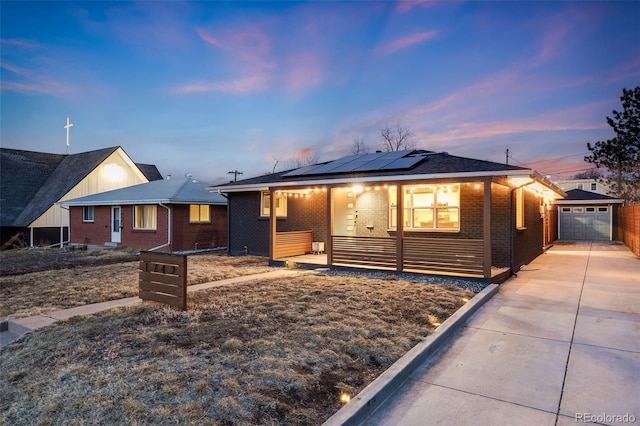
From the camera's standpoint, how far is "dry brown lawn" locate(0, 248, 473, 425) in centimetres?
306

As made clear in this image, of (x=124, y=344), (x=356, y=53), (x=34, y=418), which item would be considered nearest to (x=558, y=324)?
(x=124, y=344)

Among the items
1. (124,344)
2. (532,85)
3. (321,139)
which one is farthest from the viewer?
(321,139)

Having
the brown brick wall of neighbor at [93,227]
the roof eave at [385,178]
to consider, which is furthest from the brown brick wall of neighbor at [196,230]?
the brown brick wall of neighbor at [93,227]

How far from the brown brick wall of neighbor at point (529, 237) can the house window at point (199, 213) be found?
44.7 feet

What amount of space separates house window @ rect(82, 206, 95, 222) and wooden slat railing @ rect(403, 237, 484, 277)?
1826cm

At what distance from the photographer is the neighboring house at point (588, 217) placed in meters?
24.4

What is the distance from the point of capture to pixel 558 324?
5.72 m

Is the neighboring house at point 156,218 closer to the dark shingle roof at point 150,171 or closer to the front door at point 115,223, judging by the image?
the front door at point 115,223

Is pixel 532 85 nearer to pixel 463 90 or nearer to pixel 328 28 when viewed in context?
pixel 463 90

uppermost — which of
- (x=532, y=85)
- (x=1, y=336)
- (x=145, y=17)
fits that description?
(x=145, y=17)

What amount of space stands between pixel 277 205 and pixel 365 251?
5681mm

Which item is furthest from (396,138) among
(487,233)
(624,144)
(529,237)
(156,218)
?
(487,233)

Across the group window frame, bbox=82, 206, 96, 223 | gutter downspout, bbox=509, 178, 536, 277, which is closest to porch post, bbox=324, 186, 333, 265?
gutter downspout, bbox=509, 178, 536, 277

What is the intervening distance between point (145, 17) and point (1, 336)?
1109cm
